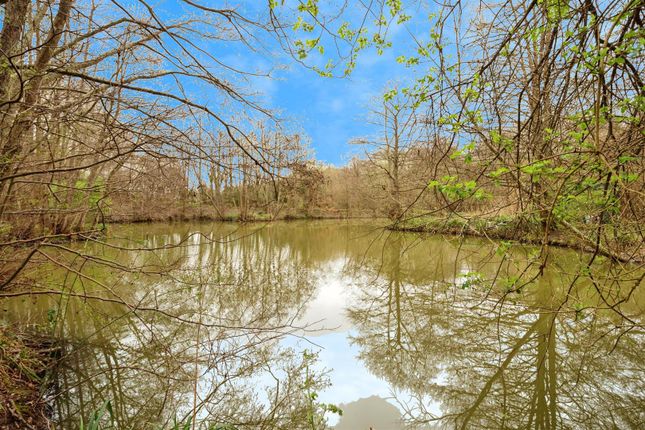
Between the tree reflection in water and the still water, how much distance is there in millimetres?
17

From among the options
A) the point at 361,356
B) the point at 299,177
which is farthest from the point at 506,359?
the point at 299,177

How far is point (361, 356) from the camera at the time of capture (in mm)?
3947

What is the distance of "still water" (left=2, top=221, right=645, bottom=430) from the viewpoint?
8.39ft

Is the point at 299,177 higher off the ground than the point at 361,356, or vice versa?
the point at 299,177

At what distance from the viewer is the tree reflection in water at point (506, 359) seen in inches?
104

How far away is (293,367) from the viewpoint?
11.3 feet

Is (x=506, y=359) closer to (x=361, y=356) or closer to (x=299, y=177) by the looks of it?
(x=361, y=356)

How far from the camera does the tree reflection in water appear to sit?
263 centimetres

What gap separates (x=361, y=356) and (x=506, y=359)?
1.57 meters

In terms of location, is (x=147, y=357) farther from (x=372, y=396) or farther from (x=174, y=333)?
(x=372, y=396)

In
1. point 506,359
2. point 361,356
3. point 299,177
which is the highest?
point 299,177

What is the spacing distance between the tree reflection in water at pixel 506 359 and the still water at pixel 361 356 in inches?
0.7

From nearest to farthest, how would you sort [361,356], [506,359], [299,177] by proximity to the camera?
[299,177], [506,359], [361,356]

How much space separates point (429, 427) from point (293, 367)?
4.63 ft
